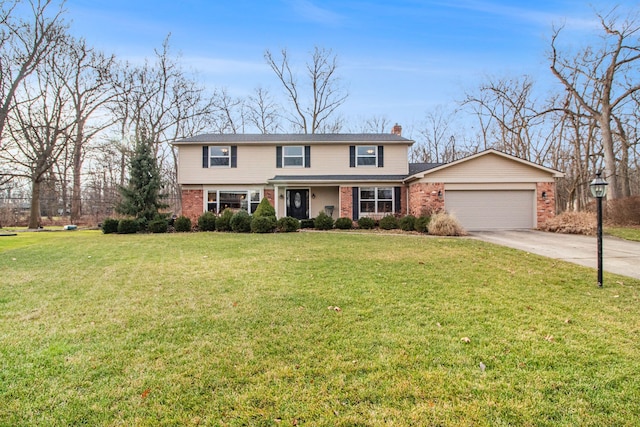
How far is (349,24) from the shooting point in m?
15.2

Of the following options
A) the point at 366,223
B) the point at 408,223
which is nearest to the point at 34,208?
the point at 366,223

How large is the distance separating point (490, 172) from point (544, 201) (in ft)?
8.96

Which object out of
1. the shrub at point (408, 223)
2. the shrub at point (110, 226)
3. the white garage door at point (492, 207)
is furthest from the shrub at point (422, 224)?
the shrub at point (110, 226)

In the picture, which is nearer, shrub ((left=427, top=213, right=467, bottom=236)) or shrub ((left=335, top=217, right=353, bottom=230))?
shrub ((left=427, top=213, right=467, bottom=236))

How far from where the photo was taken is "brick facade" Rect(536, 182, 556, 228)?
1449 centimetres

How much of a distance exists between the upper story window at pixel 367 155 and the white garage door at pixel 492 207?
429cm

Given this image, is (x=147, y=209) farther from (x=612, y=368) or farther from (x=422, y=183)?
(x=612, y=368)

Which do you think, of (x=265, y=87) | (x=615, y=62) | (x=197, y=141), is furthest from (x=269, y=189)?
(x=615, y=62)

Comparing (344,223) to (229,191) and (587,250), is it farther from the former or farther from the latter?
(587,250)

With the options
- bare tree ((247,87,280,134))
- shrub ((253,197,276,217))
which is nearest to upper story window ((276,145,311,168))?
shrub ((253,197,276,217))

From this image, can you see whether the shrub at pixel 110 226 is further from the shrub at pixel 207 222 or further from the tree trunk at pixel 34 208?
the tree trunk at pixel 34 208

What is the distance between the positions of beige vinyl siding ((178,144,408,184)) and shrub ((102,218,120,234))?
453 cm

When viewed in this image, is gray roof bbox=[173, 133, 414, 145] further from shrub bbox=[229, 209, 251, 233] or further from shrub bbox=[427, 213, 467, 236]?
shrub bbox=[427, 213, 467, 236]

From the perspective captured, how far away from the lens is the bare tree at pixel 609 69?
1797 cm
